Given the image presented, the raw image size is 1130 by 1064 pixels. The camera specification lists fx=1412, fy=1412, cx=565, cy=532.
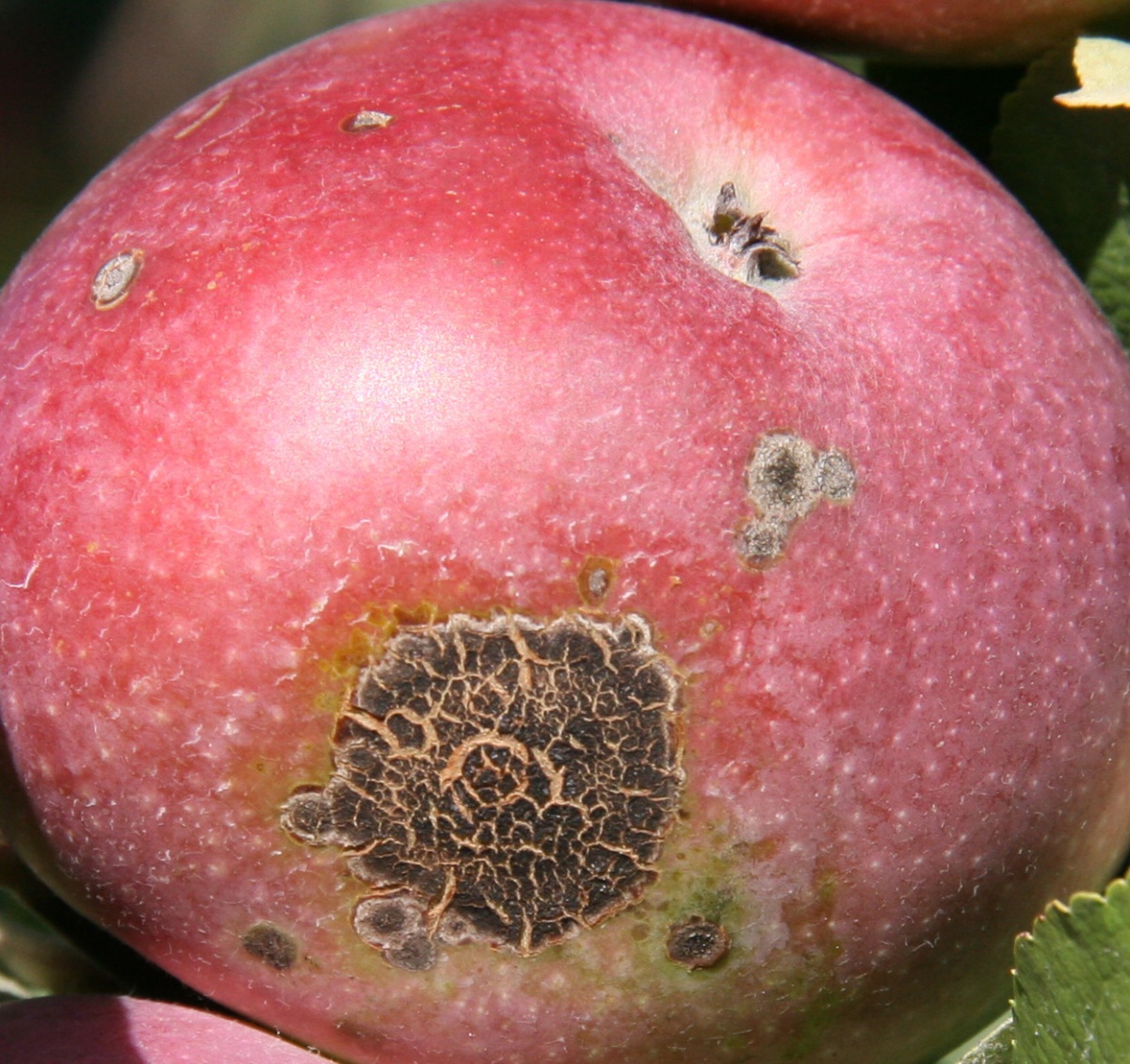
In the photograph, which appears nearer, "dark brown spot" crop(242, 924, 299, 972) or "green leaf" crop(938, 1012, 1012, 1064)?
"dark brown spot" crop(242, 924, 299, 972)

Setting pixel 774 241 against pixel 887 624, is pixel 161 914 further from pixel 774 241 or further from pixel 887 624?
pixel 774 241

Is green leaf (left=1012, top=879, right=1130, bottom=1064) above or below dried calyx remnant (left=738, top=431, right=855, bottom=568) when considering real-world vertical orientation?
below

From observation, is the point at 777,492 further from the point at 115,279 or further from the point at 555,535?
the point at 115,279

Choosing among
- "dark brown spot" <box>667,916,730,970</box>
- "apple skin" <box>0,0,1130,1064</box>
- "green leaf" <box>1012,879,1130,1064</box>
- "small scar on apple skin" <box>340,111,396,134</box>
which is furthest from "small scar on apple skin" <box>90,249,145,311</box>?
"green leaf" <box>1012,879,1130,1064</box>

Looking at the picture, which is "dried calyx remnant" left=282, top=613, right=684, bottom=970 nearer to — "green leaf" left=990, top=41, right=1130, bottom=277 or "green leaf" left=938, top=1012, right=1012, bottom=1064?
"green leaf" left=938, top=1012, right=1012, bottom=1064

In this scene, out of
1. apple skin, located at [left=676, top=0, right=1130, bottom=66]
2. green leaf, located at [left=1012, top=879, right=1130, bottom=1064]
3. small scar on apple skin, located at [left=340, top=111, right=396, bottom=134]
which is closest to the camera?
green leaf, located at [left=1012, top=879, right=1130, bottom=1064]

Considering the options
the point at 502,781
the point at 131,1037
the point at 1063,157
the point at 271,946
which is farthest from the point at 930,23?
the point at 131,1037
